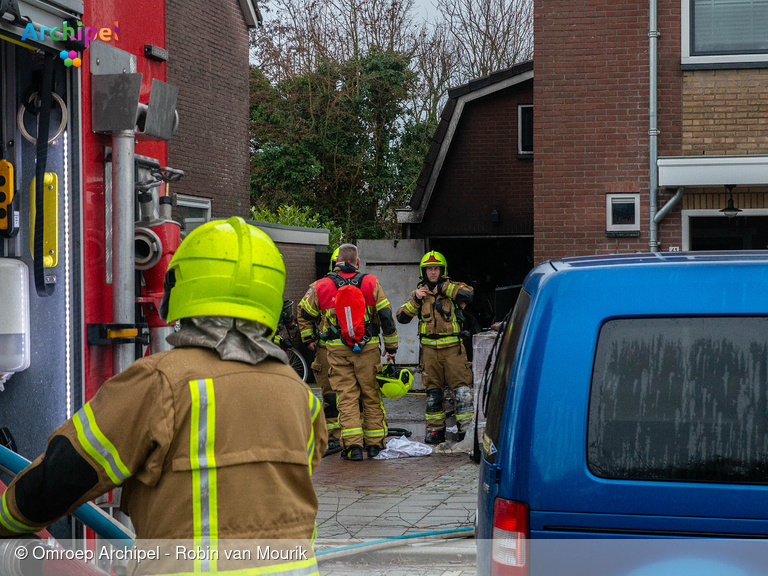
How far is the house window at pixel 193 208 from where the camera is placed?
15.2 meters

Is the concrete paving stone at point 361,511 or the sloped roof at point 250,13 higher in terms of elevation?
the sloped roof at point 250,13

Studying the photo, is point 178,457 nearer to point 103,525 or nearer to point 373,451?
point 103,525

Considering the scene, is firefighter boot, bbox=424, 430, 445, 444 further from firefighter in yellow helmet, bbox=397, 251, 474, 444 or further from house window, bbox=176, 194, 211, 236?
house window, bbox=176, 194, 211, 236

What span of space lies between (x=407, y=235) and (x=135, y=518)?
623 inches

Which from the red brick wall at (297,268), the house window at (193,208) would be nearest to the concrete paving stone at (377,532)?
the house window at (193,208)

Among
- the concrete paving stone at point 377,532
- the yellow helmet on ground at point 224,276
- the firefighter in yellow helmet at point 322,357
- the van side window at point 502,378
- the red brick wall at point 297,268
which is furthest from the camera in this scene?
the red brick wall at point 297,268

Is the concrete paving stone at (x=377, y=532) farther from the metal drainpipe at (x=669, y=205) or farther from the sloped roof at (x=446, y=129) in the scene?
the sloped roof at (x=446, y=129)

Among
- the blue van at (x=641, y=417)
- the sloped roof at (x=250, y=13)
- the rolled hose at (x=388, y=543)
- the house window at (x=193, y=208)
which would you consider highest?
the sloped roof at (x=250, y=13)

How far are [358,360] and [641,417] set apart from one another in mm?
6175

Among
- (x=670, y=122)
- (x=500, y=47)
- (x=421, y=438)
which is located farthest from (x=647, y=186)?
(x=500, y=47)

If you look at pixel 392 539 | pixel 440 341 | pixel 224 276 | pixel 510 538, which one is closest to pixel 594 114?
pixel 440 341

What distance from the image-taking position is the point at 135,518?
1983 mm

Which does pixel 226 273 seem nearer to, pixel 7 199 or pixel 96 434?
pixel 96 434

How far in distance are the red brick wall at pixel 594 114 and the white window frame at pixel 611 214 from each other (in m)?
0.05
